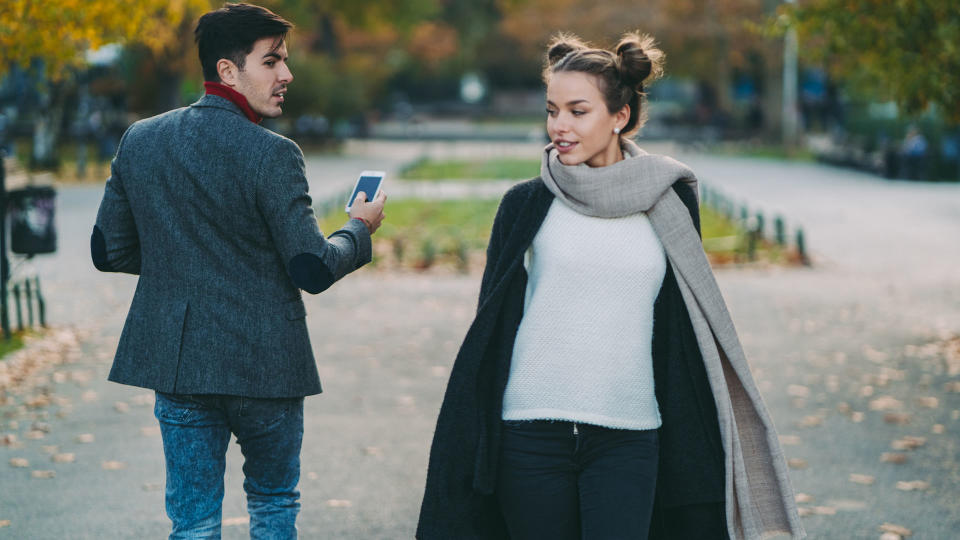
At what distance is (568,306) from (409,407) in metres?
4.68

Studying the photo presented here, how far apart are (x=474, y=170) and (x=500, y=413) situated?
28.8 meters

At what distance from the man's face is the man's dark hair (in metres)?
0.02

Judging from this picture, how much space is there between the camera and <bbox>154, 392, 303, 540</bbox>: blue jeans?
340cm

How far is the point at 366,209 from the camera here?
3543 mm

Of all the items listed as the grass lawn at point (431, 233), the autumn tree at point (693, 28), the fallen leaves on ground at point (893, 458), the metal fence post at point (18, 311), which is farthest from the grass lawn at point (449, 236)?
the autumn tree at point (693, 28)

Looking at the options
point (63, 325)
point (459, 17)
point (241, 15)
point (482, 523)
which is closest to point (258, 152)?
point (241, 15)

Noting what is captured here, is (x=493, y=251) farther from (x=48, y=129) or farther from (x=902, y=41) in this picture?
(x=48, y=129)

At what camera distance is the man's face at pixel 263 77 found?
131 inches

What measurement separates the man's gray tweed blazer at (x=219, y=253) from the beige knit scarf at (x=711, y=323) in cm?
68

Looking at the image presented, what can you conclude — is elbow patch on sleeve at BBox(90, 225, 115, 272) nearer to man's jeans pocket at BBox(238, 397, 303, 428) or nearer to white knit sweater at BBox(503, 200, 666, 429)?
man's jeans pocket at BBox(238, 397, 303, 428)

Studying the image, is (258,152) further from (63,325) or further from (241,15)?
(63,325)

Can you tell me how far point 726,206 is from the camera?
2000 cm

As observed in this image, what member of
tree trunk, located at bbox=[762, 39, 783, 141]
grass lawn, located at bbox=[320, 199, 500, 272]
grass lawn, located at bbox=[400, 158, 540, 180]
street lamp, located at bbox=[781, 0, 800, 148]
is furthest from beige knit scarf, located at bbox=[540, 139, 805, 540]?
tree trunk, located at bbox=[762, 39, 783, 141]

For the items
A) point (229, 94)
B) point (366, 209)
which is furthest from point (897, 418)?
point (229, 94)
